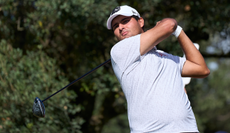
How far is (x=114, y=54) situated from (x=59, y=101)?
3.70 m

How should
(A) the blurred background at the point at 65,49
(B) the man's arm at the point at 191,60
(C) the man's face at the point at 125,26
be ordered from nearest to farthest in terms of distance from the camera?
(B) the man's arm at the point at 191,60 → (C) the man's face at the point at 125,26 → (A) the blurred background at the point at 65,49

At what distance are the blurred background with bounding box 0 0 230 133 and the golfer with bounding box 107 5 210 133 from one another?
3582 millimetres

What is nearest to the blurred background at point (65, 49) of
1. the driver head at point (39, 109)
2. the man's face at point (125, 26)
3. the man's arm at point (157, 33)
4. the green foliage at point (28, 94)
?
the green foliage at point (28, 94)

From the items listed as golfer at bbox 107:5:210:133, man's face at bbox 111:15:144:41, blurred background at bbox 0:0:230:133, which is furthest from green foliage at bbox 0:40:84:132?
golfer at bbox 107:5:210:133

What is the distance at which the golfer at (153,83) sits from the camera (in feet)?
6.32

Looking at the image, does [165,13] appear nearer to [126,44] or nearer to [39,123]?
[39,123]

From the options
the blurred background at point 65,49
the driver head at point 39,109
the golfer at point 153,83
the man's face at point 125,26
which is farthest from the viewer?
the blurred background at point 65,49

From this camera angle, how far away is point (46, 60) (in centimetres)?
613

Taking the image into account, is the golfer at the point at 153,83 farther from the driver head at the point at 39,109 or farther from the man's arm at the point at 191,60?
the driver head at the point at 39,109

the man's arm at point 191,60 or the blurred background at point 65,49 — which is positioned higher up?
the blurred background at point 65,49

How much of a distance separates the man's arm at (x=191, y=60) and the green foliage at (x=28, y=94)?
3.71m

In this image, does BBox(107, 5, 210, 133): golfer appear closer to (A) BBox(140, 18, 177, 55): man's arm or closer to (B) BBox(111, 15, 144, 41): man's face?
(A) BBox(140, 18, 177, 55): man's arm

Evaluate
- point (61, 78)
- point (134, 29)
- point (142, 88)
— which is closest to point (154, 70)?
point (142, 88)

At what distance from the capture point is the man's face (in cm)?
238
